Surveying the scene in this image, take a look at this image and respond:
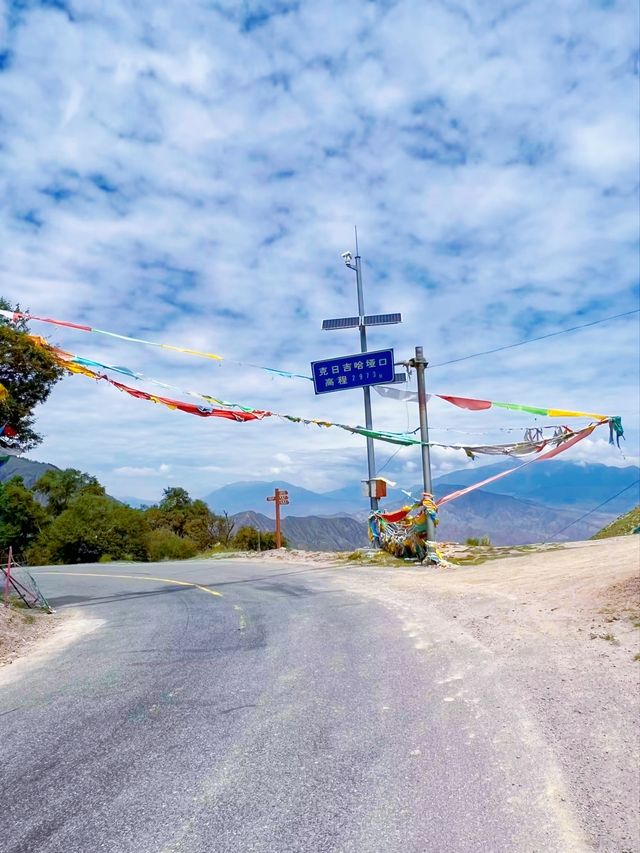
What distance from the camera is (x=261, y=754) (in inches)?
195

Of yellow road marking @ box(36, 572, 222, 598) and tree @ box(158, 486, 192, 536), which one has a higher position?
tree @ box(158, 486, 192, 536)

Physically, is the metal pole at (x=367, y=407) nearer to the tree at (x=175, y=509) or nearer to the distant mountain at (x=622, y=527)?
the distant mountain at (x=622, y=527)

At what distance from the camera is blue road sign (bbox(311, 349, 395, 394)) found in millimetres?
20797

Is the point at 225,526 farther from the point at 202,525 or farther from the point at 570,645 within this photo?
the point at 570,645

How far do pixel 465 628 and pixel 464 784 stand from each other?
5401mm

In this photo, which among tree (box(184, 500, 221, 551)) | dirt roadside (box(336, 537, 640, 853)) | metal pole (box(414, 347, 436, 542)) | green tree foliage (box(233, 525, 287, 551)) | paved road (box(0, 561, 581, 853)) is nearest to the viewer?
paved road (box(0, 561, 581, 853))

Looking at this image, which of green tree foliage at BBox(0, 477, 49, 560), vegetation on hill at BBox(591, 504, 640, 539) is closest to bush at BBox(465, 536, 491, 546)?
vegetation on hill at BBox(591, 504, 640, 539)

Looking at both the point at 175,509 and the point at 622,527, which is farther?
the point at 175,509

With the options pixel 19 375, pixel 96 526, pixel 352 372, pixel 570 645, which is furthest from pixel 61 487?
pixel 570 645

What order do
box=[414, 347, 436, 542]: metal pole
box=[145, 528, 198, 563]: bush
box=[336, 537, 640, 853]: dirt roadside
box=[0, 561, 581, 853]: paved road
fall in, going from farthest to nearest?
box=[145, 528, 198, 563]: bush, box=[414, 347, 436, 542]: metal pole, box=[336, 537, 640, 853]: dirt roadside, box=[0, 561, 581, 853]: paved road

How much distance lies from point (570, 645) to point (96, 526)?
131 ft

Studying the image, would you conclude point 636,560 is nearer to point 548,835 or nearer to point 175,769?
point 548,835

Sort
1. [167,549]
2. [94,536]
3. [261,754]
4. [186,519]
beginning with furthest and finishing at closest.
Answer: [186,519]
[167,549]
[94,536]
[261,754]

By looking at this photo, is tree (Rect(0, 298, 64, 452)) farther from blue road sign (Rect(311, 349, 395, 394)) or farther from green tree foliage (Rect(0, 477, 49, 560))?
green tree foliage (Rect(0, 477, 49, 560))
